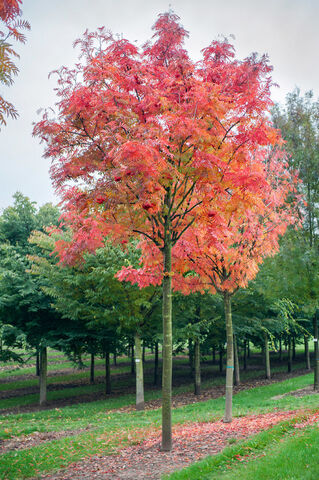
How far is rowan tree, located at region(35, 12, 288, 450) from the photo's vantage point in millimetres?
6684

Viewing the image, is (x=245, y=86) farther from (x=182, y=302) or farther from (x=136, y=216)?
(x=182, y=302)

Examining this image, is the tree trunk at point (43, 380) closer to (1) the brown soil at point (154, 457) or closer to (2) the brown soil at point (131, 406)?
(2) the brown soil at point (131, 406)

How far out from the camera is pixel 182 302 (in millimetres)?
15406

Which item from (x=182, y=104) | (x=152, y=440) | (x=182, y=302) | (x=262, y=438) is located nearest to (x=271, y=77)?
(x=182, y=104)

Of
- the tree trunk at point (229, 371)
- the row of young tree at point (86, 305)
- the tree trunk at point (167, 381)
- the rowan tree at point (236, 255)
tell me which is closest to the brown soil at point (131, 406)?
the row of young tree at point (86, 305)

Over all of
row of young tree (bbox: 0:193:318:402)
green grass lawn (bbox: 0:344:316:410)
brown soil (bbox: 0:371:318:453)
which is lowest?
green grass lawn (bbox: 0:344:316:410)

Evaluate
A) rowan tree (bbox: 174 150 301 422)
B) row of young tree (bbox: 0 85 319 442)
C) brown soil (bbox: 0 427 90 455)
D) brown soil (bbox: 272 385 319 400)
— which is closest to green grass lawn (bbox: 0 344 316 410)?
row of young tree (bbox: 0 85 319 442)

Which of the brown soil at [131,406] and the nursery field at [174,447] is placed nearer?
the nursery field at [174,447]

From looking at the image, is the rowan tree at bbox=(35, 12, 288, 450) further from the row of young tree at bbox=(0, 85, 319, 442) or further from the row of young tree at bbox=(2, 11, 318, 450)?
the row of young tree at bbox=(0, 85, 319, 442)

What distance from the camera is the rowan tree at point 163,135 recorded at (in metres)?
6.68

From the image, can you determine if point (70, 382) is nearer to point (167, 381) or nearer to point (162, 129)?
point (167, 381)

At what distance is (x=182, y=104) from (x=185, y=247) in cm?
317

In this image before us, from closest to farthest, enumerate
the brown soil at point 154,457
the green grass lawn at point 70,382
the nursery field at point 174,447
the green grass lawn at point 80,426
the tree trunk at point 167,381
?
the nursery field at point 174,447
the brown soil at point 154,457
the green grass lawn at point 80,426
the tree trunk at point 167,381
the green grass lawn at point 70,382

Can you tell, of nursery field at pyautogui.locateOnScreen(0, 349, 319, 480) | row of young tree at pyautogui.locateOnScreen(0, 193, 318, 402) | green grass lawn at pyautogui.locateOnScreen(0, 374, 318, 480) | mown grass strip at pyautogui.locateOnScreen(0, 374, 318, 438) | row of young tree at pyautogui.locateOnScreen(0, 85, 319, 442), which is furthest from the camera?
row of young tree at pyautogui.locateOnScreen(0, 193, 318, 402)
